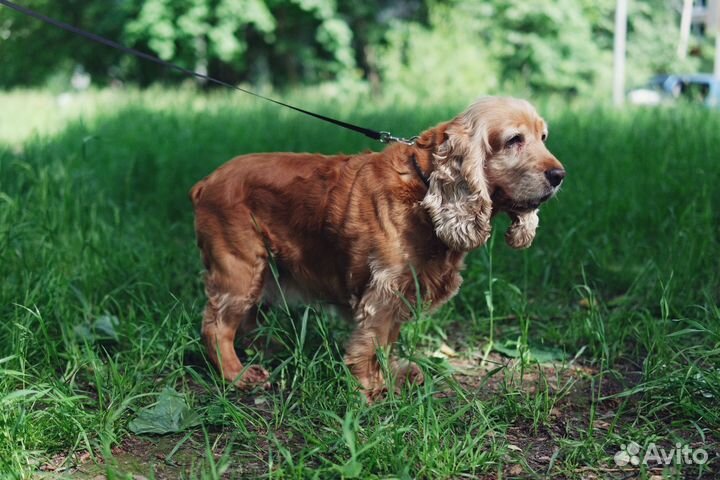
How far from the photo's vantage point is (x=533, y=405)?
2.89m

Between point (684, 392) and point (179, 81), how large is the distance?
20711 millimetres

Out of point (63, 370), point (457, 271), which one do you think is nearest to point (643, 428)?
point (457, 271)

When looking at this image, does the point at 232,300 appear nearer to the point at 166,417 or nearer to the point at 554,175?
the point at 166,417

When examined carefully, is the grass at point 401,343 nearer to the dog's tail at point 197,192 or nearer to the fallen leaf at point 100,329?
the fallen leaf at point 100,329

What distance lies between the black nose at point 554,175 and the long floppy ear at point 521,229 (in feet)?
1.17

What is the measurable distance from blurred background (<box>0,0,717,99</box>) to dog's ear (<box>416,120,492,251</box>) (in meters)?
15.6

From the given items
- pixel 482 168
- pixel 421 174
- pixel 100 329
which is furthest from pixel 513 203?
pixel 100 329

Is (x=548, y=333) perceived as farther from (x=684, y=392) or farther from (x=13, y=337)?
(x=13, y=337)

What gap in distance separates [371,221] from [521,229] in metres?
0.70

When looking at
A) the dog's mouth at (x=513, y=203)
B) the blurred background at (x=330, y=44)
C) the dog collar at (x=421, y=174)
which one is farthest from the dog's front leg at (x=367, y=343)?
the blurred background at (x=330, y=44)

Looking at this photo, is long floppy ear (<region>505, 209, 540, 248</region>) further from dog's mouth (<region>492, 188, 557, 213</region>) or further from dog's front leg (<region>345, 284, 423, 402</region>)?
dog's front leg (<region>345, 284, 423, 402</region>)

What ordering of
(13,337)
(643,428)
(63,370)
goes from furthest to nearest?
1. (63,370)
2. (13,337)
3. (643,428)

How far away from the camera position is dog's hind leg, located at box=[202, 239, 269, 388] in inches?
134

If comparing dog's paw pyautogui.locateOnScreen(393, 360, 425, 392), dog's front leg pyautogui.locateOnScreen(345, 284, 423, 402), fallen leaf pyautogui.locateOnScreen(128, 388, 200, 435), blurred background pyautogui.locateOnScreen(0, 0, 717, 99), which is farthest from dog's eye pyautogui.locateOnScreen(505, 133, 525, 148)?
blurred background pyautogui.locateOnScreen(0, 0, 717, 99)
